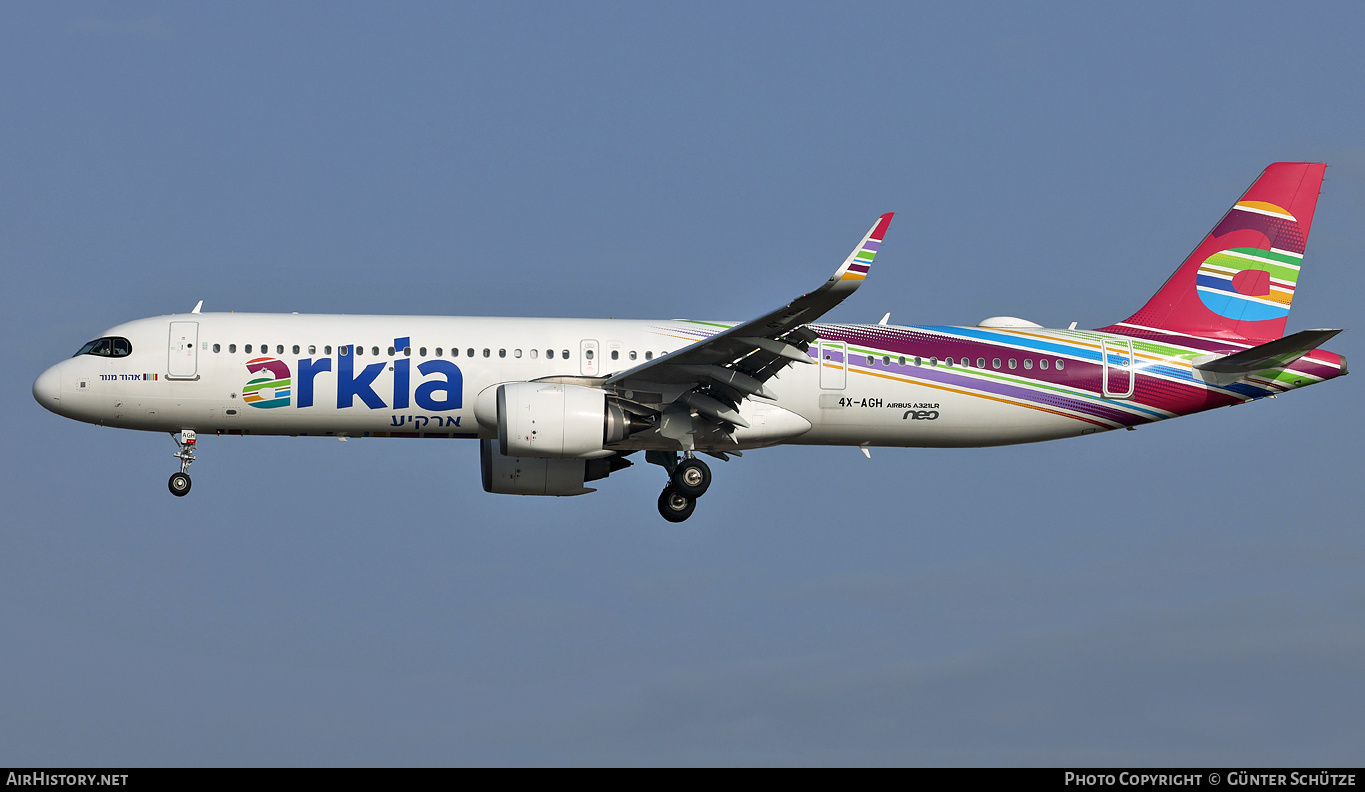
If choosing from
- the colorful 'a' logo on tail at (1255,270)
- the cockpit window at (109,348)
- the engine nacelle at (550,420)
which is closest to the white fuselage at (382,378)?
the cockpit window at (109,348)

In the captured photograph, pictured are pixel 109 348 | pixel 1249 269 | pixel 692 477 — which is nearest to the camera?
pixel 109 348

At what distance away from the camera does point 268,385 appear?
1398 inches

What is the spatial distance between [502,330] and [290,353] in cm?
456

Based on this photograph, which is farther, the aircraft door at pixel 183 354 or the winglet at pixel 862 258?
the aircraft door at pixel 183 354

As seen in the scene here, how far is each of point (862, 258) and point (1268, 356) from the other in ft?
38.4

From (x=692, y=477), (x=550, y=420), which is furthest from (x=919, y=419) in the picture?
(x=550, y=420)

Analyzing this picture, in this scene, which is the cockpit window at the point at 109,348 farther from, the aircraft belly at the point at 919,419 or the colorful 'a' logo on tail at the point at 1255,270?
the colorful 'a' logo on tail at the point at 1255,270

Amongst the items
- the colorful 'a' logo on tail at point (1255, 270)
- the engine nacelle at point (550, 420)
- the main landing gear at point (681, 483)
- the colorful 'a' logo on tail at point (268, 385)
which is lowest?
the main landing gear at point (681, 483)

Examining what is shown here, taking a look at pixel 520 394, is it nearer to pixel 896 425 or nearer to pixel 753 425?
pixel 753 425

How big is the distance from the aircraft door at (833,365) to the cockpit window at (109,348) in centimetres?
1510

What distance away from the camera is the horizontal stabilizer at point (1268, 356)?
118 feet

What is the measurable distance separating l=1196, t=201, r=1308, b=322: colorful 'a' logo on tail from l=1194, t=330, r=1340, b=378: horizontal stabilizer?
1671 millimetres

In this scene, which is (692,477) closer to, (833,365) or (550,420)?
(833,365)
